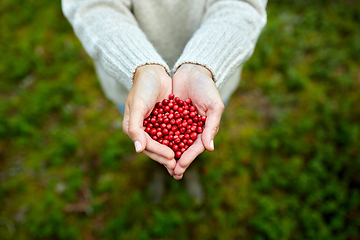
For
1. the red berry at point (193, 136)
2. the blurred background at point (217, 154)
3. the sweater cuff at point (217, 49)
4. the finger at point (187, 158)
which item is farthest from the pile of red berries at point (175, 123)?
the blurred background at point (217, 154)

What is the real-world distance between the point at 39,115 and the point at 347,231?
4.86 m

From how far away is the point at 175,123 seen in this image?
6.94ft

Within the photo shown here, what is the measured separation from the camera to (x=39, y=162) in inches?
146

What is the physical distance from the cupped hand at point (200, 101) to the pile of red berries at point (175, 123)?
7 centimetres

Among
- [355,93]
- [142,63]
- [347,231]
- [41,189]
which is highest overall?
[142,63]

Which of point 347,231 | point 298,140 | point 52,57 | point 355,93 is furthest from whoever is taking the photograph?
point 52,57

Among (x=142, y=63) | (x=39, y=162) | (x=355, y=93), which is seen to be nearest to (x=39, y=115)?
(x=39, y=162)

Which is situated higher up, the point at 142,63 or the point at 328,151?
the point at 142,63

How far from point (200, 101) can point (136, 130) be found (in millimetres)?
599

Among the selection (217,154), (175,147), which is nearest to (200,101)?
(175,147)

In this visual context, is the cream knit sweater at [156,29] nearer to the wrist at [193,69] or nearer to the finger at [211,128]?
the wrist at [193,69]

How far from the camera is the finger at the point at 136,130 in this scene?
1672 mm

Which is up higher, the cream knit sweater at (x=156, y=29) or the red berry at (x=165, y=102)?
the cream knit sweater at (x=156, y=29)

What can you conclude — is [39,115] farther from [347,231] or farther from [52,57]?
[347,231]
